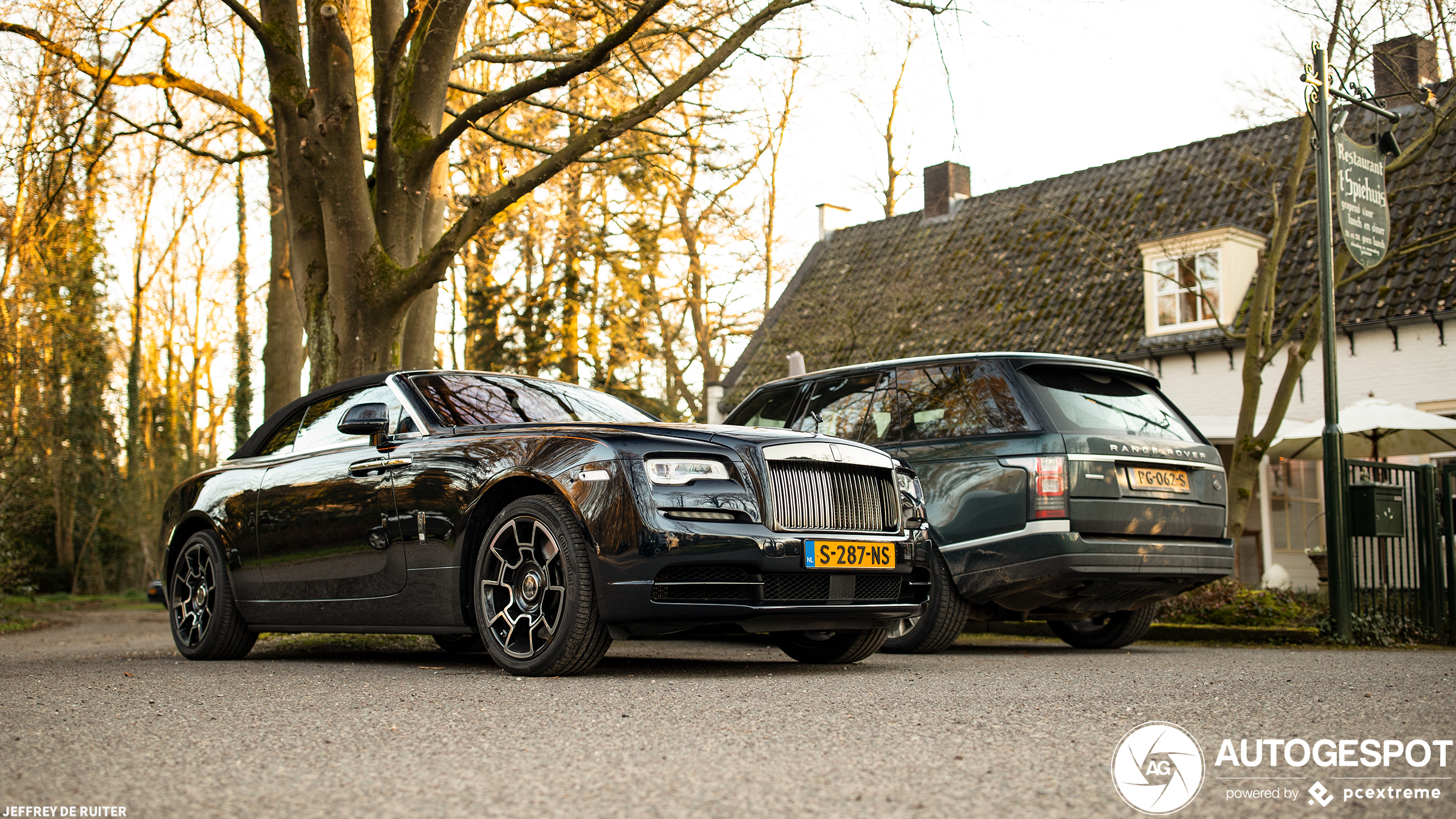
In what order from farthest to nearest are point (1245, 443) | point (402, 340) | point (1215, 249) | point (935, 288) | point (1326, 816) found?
point (935, 288) < point (1215, 249) < point (402, 340) < point (1245, 443) < point (1326, 816)

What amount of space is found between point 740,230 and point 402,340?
397cm

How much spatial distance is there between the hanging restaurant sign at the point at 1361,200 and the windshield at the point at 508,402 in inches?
249

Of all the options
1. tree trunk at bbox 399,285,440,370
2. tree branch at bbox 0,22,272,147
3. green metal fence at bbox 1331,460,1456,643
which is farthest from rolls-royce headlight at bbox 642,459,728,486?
tree trunk at bbox 399,285,440,370

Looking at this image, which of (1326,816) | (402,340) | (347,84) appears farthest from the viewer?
(402,340)

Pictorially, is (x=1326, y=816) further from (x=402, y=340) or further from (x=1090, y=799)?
(x=402, y=340)


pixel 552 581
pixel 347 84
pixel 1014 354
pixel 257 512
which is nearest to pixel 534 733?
pixel 552 581

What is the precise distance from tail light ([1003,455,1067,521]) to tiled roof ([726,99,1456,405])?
1062 centimetres

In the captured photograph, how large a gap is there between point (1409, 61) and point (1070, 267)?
9.26 metres

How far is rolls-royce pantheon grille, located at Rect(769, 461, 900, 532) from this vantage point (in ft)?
19.4

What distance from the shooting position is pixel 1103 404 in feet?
26.1

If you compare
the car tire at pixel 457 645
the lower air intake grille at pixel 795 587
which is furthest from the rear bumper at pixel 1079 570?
the car tire at pixel 457 645

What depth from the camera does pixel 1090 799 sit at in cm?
309

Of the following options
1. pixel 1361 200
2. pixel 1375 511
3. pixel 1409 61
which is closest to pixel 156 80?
pixel 1361 200

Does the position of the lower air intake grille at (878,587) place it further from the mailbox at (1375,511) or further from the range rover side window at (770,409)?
the mailbox at (1375,511)
